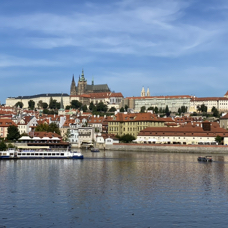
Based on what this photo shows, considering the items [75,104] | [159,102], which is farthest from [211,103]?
[75,104]

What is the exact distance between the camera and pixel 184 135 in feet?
255

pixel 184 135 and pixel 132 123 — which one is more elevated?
pixel 132 123

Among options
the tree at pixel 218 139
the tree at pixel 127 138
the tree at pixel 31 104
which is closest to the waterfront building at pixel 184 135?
the tree at pixel 218 139

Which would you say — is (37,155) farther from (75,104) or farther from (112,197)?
(75,104)

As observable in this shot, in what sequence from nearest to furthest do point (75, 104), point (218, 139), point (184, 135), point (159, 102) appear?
point (218, 139), point (184, 135), point (159, 102), point (75, 104)

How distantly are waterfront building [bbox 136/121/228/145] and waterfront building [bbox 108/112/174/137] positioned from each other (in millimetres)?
6771

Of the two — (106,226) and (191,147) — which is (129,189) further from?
(191,147)

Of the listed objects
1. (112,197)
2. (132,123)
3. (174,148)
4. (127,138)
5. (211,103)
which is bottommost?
(112,197)

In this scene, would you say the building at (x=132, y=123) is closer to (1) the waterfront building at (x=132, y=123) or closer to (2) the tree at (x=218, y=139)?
(1) the waterfront building at (x=132, y=123)

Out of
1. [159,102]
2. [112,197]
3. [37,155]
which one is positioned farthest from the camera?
[159,102]

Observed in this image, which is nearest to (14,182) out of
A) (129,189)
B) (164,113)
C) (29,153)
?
(129,189)

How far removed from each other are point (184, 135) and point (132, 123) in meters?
13.9

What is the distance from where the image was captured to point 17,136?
74.6 meters

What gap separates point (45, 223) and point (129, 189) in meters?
9.59
